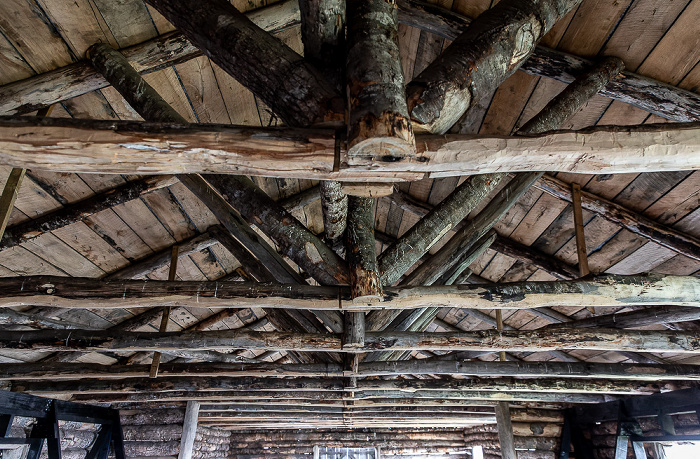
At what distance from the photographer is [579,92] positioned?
2.35m

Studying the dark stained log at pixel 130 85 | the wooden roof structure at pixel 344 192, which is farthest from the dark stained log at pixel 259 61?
the dark stained log at pixel 130 85

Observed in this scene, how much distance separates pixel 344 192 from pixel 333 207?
2.41 feet

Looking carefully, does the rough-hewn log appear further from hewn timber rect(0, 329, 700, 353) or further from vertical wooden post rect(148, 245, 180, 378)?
vertical wooden post rect(148, 245, 180, 378)

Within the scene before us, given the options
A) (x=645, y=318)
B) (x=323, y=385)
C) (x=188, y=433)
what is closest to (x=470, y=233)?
(x=645, y=318)

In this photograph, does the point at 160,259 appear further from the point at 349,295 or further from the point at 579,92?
the point at 579,92

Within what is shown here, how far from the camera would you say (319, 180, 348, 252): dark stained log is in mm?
2146

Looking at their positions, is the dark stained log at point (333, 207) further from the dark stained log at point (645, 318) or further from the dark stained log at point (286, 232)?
the dark stained log at point (645, 318)

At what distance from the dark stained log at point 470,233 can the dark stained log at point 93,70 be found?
6.72 ft

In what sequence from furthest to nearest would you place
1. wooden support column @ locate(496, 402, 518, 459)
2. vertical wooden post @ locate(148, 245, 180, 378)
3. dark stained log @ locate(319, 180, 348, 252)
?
wooden support column @ locate(496, 402, 518, 459) → vertical wooden post @ locate(148, 245, 180, 378) → dark stained log @ locate(319, 180, 348, 252)

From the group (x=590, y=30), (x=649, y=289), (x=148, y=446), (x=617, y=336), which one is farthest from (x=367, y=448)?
(x=590, y=30)

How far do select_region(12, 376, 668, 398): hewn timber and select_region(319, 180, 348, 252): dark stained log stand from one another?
108 inches

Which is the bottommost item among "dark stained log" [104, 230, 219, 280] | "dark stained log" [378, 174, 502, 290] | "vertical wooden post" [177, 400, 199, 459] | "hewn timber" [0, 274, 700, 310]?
"vertical wooden post" [177, 400, 199, 459]

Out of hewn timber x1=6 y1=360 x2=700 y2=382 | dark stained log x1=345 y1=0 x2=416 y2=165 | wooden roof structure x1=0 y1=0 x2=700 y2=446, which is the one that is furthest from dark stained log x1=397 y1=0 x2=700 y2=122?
hewn timber x1=6 y1=360 x2=700 y2=382

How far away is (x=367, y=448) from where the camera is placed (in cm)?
1030
